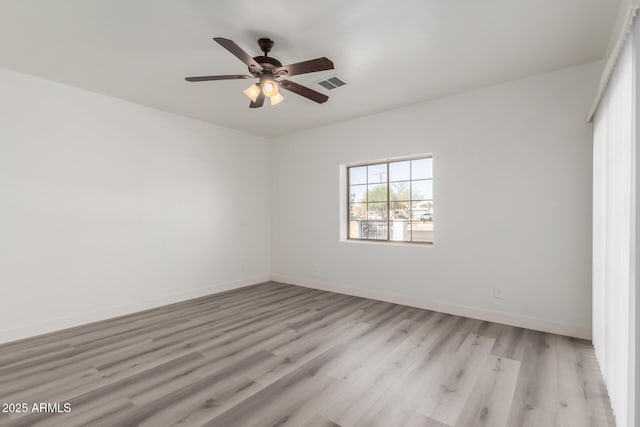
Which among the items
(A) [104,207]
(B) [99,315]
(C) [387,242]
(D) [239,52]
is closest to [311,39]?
(D) [239,52]

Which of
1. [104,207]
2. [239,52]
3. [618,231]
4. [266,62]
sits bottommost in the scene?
[618,231]

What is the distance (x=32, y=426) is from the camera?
70.9 inches

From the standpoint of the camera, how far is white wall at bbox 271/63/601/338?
3.05 metres

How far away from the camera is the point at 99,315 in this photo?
3.66 meters

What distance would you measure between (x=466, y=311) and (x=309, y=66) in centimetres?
333

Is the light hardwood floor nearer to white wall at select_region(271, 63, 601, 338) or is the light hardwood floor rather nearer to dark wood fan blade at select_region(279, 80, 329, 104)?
white wall at select_region(271, 63, 601, 338)

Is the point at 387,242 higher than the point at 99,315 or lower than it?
higher

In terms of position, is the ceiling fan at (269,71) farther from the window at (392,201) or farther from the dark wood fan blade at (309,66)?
the window at (392,201)

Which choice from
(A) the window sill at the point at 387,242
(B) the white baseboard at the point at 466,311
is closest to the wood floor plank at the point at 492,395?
(B) the white baseboard at the point at 466,311

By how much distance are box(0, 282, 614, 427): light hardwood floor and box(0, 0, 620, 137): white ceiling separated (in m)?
2.80

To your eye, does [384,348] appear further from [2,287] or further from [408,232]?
[2,287]

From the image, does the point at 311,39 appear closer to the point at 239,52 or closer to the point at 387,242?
the point at 239,52

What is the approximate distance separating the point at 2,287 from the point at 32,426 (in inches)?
80.2

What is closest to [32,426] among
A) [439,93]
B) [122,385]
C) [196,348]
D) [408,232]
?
[122,385]
